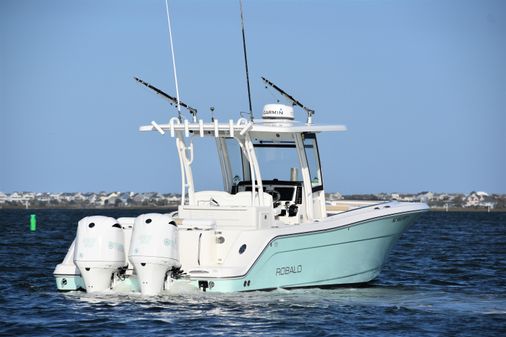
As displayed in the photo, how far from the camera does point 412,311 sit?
1719 cm

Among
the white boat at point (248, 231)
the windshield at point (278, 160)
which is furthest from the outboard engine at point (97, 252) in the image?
the windshield at point (278, 160)

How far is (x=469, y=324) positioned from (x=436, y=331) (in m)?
0.75

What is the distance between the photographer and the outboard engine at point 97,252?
17.2m

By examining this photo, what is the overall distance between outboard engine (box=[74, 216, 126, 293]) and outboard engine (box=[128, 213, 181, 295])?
0.41 m

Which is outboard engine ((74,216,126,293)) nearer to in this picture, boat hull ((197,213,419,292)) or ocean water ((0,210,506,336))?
ocean water ((0,210,506,336))

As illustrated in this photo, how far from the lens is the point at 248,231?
18078 millimetres

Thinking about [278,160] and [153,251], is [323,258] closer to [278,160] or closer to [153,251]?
[278,160]

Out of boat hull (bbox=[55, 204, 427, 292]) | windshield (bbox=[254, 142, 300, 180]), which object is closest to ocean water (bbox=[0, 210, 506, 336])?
boat hull (bbox=[55, 204, 427, 292])

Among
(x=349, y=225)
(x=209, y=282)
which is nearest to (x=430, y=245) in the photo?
(x=349, y=225)

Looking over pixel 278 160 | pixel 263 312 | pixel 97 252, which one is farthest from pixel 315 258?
pixel 97 252

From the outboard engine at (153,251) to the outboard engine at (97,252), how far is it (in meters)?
0.41

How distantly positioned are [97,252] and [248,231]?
2.48m

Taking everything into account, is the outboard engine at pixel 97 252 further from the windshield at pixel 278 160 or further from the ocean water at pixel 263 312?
the windshield at pixel 278 160

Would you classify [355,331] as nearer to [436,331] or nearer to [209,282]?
[436,331]
